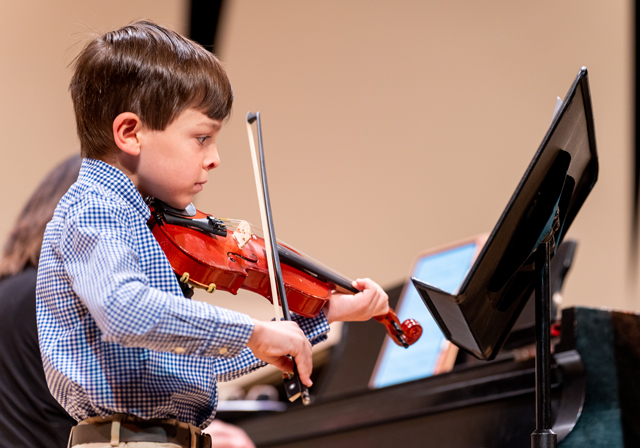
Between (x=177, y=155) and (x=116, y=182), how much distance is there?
11cm

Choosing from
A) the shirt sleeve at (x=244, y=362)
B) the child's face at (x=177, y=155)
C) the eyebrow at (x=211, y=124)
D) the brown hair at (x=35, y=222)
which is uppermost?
the eyebrow at (x=211, y=124)

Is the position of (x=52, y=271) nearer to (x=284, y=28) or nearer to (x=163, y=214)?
(x=163, y=214)

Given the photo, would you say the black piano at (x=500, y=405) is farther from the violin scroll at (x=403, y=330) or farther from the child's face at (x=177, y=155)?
the child's face at (x=177, y=155)

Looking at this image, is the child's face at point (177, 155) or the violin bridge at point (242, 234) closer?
the child's face at point (177, 155)

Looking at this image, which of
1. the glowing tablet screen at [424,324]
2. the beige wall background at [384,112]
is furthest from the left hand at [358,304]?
the beige wall background at [384,112]

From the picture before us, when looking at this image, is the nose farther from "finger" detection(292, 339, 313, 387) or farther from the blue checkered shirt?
"finger" detection(292, 339, 313, 387)

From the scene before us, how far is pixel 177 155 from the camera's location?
1047 millimetres

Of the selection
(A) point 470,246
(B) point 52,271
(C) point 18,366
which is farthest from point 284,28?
(B) point 52,271

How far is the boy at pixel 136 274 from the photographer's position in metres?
0.87

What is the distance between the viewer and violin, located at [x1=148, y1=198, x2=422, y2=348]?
3.49ft

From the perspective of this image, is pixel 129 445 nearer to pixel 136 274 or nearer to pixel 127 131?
pixel 136 274

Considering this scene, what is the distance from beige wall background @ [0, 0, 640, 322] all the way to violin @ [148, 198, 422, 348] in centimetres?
235

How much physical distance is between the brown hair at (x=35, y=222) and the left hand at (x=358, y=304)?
799 mm

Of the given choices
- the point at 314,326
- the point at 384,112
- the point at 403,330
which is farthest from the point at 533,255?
the point at 384,112
